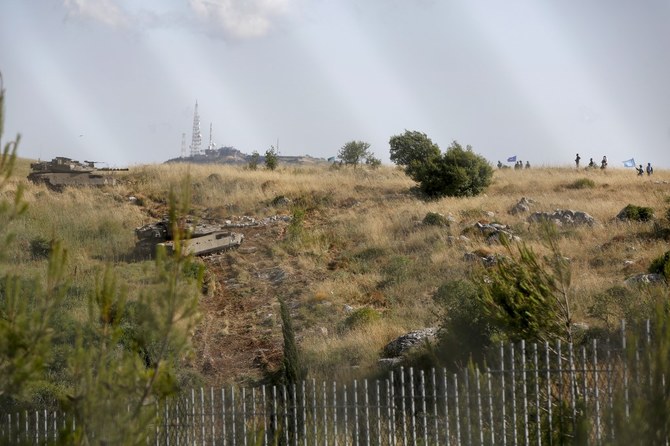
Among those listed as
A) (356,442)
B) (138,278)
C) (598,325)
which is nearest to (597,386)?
(356,442)

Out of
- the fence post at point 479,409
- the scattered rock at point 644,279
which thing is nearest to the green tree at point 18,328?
the fence post at point 479,409

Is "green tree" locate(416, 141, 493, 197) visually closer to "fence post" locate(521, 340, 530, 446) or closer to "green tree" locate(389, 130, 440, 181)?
"green tree" locate(389, 130, 440, 181)

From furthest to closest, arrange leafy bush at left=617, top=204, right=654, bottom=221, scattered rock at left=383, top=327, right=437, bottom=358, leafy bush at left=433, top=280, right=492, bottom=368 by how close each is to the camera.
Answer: leafy bush at left=617, top=204, right=654, bottom=221
scattered rock at left=383, top=327, right=437, bottom=358
leafy bush at left=433, top=280, right=492, bottom=368

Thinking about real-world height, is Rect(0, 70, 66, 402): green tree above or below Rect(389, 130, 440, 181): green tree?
below

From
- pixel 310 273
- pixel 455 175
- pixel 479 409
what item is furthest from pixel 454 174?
pixel 479 409

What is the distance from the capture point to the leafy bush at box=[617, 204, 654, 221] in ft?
103

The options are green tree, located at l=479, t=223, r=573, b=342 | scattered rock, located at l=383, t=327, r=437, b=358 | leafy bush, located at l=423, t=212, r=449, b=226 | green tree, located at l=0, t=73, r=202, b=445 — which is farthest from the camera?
leafy bush, located at l=423, t=212, r=449, b=226

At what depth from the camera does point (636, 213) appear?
31.6m

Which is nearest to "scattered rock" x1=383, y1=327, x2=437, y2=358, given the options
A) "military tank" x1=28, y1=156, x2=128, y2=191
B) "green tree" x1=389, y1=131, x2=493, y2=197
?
"green tree" x1=389, y1=131, x2=493, y2=197

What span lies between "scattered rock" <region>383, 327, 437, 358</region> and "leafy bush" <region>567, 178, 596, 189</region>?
2248 cm

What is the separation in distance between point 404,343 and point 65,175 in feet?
87.2

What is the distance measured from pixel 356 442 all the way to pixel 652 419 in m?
5.42

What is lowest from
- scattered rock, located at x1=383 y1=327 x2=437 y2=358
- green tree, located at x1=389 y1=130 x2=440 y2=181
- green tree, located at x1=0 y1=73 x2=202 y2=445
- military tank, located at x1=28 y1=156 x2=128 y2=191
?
scattered rock, located at x1=383 y1=327 x2=437 y2=358

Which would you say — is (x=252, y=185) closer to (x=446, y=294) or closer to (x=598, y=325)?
(x=446, y=294)
